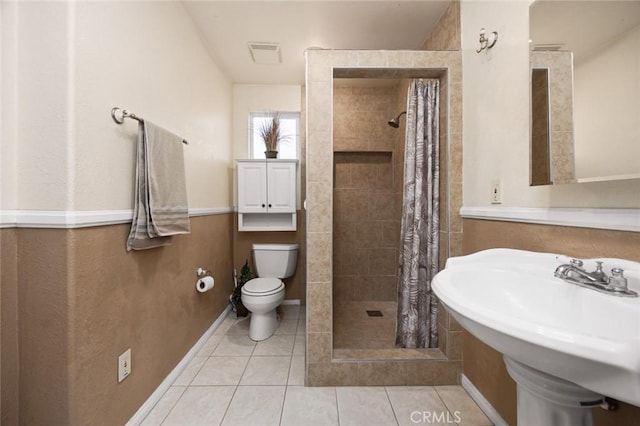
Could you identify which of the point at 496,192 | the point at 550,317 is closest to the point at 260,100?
the point at 496,192

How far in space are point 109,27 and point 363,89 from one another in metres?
2.22

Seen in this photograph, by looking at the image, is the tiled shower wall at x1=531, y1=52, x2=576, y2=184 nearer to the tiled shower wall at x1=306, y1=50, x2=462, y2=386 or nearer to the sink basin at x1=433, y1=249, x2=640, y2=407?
the sink basin at x1=433, y1=249, x2=640, y2=407

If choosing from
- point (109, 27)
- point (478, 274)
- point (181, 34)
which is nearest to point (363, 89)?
point (181, 34)

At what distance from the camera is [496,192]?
1237 mm

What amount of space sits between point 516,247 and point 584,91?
62cm

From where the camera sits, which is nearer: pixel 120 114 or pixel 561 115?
pixel 561 115

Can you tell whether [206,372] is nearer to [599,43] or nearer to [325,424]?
[325,424]

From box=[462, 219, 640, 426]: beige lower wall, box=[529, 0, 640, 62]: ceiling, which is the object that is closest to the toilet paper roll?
box=[462, 219, 640, 426]: beige lower wall

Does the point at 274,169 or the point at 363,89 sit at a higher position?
the point at 363,89

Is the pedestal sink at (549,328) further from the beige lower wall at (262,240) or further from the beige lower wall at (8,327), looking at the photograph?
the beige lower wall at (262,240)

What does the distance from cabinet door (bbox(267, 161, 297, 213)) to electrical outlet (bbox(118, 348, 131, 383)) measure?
61.8 inches

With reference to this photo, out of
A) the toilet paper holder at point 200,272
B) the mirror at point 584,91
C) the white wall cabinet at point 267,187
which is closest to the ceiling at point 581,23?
the mirror at point 584,91

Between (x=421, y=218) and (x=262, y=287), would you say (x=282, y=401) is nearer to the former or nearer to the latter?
(x=262, y=287)

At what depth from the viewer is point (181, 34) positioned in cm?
171
